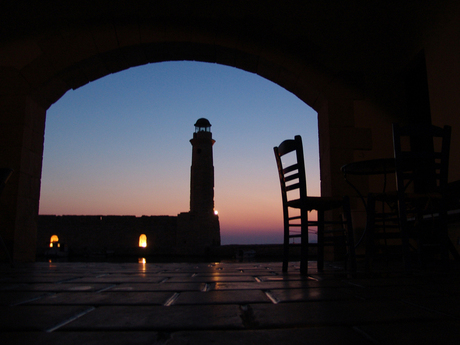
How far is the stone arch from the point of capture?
13.2 feet

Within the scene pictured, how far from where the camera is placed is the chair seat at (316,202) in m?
2.45

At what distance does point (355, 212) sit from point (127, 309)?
3228mm

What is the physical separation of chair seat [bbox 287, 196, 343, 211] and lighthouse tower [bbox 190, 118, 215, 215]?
1934cm

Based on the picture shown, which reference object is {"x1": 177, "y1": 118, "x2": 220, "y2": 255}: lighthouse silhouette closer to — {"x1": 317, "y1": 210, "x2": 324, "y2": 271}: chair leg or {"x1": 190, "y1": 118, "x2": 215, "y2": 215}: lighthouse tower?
{"x1": 190, "y1": 118, "x2": 215, "y2": 215}: lighthouse tower

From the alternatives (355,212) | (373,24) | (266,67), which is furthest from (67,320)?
(373,24)

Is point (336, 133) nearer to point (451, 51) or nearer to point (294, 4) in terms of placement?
point (451, 51)

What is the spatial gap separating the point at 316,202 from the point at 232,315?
63.7 inches

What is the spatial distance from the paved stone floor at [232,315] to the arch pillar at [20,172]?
8.90 ft

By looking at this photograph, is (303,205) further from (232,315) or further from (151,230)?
(151,230)

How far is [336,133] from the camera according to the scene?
4055 mm

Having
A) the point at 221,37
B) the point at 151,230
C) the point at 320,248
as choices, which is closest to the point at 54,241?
the point at 151,230

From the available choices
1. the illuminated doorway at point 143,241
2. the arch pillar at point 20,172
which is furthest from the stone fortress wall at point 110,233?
the arch pillar at point 20,172

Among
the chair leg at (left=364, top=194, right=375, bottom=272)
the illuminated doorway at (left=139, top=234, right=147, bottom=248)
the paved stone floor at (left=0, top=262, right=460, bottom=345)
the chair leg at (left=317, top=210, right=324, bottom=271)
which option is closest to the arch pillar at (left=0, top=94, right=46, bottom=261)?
the paved stone floor at (left=0, top=262, right=460, bottom=345)

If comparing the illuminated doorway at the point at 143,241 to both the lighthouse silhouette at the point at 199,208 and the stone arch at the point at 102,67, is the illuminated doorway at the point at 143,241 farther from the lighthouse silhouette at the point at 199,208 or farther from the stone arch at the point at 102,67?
the stone arch at the point at 102,67
